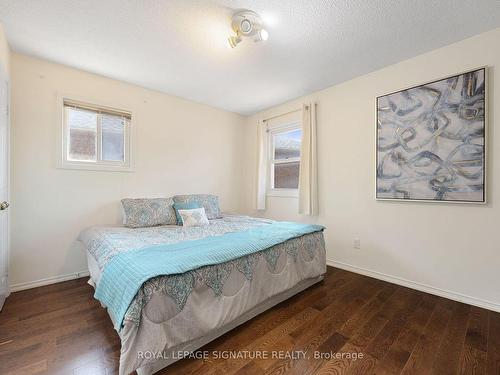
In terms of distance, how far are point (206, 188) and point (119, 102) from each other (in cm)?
170

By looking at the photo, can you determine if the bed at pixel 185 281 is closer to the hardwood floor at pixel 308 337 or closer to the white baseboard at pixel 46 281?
the hardwood floor at pixel 308 337

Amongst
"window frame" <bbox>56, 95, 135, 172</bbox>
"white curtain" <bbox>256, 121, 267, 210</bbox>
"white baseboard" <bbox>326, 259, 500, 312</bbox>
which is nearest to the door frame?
"window frame" <bbox>56, 95, 135, 172</bbox>

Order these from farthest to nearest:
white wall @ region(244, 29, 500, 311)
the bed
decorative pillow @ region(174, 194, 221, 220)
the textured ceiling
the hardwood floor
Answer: decorative pillow @ region(174, 194, 221, 220)
white wall @ region(244, 29, 500, 311)
the textured ceiling
the hardwood floor
the bed

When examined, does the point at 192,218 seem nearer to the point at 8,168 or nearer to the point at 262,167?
the point at 262,167

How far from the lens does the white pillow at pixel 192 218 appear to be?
105 inches

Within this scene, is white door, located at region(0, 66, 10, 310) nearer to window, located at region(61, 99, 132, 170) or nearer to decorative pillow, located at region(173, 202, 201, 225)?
window, located at region(61, 99, 132, 170)

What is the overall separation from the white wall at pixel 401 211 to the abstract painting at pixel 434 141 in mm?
83

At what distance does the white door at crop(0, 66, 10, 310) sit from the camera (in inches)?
72.2

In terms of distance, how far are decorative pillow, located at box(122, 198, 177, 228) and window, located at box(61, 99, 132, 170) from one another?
1.84 ft

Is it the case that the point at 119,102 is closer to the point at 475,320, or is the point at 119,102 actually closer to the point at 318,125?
the point at 318,125

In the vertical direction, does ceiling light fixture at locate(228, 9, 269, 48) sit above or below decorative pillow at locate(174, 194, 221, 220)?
above

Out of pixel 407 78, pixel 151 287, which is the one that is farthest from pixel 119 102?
pixel 407 78

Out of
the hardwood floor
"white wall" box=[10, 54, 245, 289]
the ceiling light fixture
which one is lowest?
the hardwood floor

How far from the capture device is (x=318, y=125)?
3.17m
